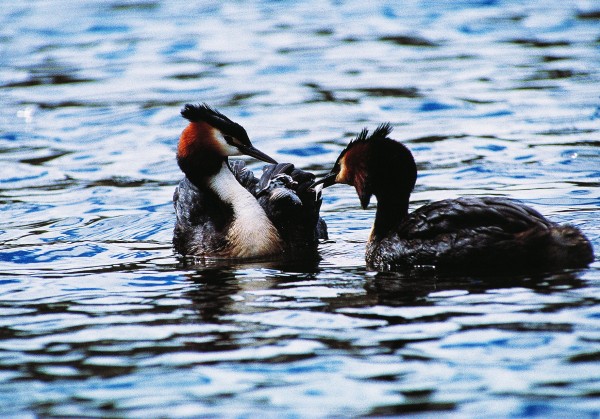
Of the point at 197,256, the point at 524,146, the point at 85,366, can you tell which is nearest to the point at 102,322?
the point at 85,366

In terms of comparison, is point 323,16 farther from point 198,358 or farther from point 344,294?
point 198,358

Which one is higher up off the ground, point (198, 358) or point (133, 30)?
point (133, 30)

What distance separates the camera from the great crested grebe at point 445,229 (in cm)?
790

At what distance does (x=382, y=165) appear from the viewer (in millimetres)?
8688

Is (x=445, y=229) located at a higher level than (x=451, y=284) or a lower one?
higher

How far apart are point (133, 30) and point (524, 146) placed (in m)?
10.2

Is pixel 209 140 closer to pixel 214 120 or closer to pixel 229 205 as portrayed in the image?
pixel 214 120

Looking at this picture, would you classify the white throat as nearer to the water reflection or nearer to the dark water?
the dark water

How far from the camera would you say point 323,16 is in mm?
21406

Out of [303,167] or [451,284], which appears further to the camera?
[303,167]

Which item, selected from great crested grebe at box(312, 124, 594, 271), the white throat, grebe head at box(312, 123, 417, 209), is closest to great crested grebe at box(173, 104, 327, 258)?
the white throat

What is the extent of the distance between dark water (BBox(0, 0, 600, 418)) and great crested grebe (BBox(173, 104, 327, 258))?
1.18 ft

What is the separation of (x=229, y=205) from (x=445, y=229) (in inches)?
82.4

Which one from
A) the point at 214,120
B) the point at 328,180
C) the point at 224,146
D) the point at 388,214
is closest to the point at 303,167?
the point at 224,146
